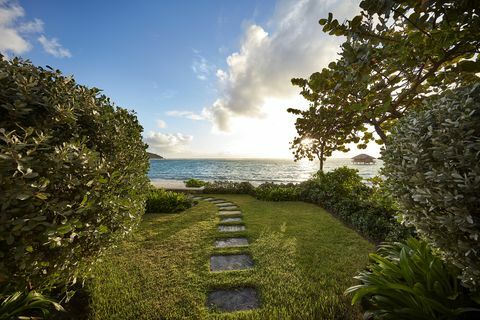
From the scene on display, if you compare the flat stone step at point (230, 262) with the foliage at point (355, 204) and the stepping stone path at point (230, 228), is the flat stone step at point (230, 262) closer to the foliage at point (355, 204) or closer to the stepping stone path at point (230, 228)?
the stepping stone path at point (230, 228)

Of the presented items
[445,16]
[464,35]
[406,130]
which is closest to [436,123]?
[406,130]

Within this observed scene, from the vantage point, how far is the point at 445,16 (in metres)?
1.74

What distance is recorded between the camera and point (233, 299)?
136 inches

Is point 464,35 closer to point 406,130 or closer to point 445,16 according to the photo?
point 445,16

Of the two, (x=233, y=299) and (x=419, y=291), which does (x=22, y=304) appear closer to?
(x=233, y=299)

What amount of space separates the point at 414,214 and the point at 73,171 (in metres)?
4.06

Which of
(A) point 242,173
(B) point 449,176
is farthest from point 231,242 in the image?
(A) point 242,173

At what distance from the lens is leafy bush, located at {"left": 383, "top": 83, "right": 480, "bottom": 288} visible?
1.87 metres

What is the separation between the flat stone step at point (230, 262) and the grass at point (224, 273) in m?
0.16

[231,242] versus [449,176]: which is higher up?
[449,176]

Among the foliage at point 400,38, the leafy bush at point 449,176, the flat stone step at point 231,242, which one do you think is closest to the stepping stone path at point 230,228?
the flat stone step at point 231,242

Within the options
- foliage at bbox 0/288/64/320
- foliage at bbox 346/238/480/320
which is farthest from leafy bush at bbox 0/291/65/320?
foliage at bbox 346/238/480/320

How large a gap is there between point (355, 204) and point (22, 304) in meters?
9.27

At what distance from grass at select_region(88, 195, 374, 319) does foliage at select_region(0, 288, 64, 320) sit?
24.6 inches
